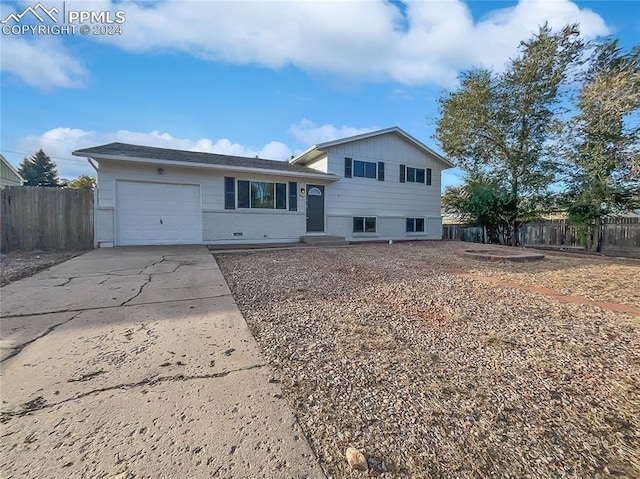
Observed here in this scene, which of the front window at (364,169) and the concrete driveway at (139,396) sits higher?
the front window at (364,169)

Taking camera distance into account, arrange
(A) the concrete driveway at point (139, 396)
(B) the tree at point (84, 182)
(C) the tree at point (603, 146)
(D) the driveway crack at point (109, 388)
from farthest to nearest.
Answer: (B) the tree at point (84, 182)
(C) the tree at point (603, 146)
(D) the driveway crack at point (109, 388)
(A) the concrete driveway at point (139, 396)

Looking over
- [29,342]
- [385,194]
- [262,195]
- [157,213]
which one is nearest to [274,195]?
[262,195]

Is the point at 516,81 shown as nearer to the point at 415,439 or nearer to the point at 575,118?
the point at 575,118

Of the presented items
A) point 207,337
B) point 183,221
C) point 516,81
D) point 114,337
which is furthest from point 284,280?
point 516,81

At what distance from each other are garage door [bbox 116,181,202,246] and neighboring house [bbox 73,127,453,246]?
0.03 meters

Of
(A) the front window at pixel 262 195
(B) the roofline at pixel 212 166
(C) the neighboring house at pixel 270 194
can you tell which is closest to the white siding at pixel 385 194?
(C) the neighboring house at pixel 270 194

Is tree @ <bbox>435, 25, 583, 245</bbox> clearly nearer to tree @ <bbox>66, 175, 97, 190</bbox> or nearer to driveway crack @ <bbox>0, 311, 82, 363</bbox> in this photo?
driveway crack @ <bbox>0, 311, 82, 363</bbox>

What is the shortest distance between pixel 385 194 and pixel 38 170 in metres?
42.4

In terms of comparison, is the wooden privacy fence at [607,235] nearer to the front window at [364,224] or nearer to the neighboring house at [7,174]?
the front window at [364,224]

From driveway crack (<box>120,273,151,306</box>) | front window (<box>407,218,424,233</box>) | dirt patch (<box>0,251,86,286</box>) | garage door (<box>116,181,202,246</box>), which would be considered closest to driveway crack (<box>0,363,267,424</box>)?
driveway crack (<box>120,273,151,306</box>)

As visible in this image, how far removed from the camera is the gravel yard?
50.9 inches

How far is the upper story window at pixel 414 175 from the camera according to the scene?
13453 mm

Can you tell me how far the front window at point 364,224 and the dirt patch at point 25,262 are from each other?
384 inches

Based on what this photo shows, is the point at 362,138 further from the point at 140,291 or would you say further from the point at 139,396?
the point at 139,396
